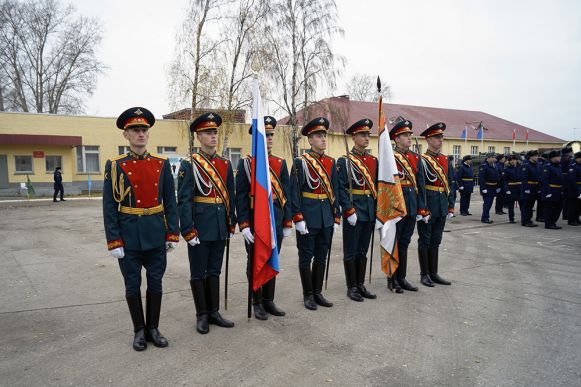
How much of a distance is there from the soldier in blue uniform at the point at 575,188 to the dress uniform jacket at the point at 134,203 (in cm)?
1099

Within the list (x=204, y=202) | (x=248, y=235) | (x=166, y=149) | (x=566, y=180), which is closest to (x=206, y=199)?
(x=204, y=202)

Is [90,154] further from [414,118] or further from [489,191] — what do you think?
[414,118]

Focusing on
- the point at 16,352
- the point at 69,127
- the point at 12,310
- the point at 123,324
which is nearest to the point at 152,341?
the point at 123,324

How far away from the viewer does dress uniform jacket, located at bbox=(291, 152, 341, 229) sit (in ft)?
16.4

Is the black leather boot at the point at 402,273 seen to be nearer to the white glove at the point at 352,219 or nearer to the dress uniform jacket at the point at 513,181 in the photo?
the white glove at the point at 352,219

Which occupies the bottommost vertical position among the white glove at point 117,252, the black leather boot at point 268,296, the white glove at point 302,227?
the black leather boot at point 268,296

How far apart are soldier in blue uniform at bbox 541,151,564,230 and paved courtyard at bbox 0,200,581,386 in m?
4.18

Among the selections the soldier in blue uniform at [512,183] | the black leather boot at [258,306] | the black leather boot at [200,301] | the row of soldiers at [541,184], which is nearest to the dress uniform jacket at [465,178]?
the row of soldiers at [541,184]

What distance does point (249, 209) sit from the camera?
4766 mm

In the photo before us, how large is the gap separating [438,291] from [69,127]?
2536 cm

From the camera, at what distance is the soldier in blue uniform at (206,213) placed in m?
4.29

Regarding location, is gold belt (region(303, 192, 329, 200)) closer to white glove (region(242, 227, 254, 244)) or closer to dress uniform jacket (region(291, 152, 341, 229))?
dress uniform jacket (region(291, 152, 341, 229))

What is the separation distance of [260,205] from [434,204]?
9.09 ft

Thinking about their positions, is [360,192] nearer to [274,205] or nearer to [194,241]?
[274,205]
